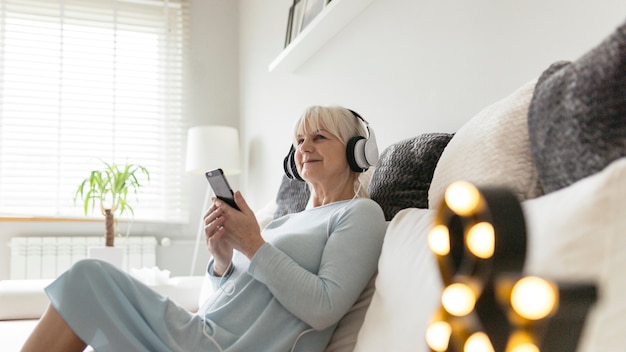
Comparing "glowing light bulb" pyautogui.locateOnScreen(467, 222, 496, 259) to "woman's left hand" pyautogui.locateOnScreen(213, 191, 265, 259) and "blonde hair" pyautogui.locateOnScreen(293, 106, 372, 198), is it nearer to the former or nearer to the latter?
"woman's left hand" pyautogui.locateOnScreen(213, 191, 265, 259)

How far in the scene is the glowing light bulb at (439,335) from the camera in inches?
11.9

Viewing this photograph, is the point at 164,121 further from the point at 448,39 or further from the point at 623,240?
the point at 623,240

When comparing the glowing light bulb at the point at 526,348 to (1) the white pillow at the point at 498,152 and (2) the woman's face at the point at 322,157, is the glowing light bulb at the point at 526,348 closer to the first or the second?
(1) the white pillow at the point at 498,152

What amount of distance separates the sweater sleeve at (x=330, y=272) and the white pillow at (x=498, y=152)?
20 cm

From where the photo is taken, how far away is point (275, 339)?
4.43ft

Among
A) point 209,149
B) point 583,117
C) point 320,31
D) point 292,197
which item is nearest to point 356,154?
point 292,197

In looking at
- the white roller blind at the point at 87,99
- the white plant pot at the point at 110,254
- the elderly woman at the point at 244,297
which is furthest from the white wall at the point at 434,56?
the white roller blind at the point at 87,99

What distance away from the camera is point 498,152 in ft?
3.59

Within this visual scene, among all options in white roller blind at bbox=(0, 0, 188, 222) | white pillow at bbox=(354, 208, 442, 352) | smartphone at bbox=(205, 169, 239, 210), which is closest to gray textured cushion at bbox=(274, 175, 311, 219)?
smartphone at bbox=(205, 169, 239, 210)

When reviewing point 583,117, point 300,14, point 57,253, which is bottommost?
point 57,253

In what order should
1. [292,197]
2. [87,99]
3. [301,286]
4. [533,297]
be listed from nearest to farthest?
[533,297], [301,286], [292,197], [87,99]

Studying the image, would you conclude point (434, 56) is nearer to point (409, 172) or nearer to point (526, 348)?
point (409, 172)

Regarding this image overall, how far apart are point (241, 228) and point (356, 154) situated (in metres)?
0.40

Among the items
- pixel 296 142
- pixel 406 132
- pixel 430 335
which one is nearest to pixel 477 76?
pixel 406 132
